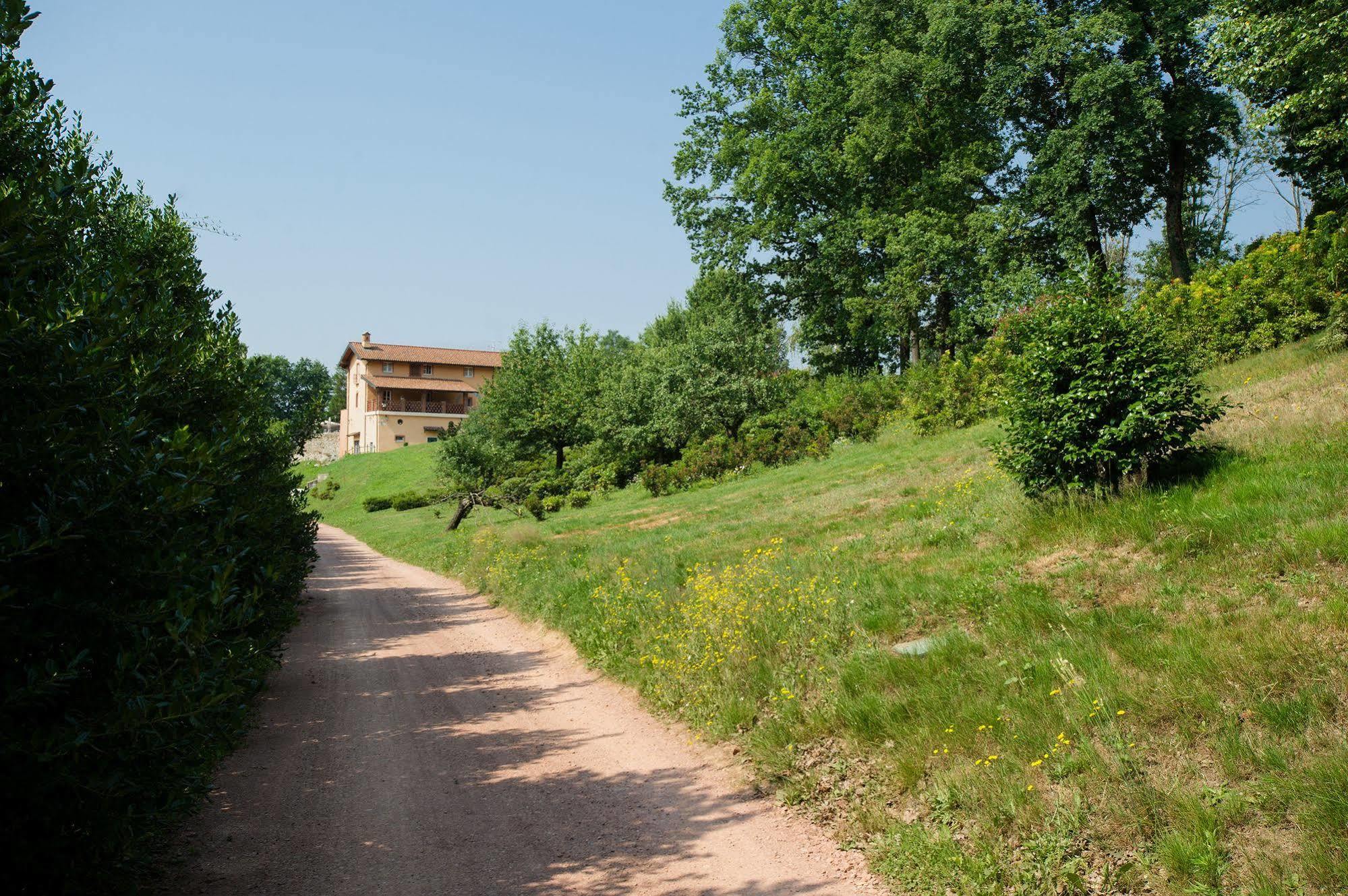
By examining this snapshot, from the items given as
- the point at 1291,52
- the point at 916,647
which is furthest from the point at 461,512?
the point at 1291,52

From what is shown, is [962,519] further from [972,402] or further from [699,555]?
[972,402]

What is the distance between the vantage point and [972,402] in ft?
76.2

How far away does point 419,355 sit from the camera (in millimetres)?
77688

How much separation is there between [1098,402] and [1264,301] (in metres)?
9.67

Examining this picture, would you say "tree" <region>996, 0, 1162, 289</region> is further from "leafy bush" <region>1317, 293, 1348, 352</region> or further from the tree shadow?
the tree shadow

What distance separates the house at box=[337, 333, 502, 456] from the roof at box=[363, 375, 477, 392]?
0.20ft

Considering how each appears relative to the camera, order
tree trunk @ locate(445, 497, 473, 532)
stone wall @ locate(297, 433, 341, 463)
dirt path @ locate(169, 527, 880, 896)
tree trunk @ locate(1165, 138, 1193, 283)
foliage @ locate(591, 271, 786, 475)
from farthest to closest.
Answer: stone wall @ locate(297, 433, 341, 463) → foliage @ locate(591, 271, 786, 475) → tree trunk @ locate(445, 497, 473, 532) → tree trunk @ locate(1165, 138, 1193, 283) → dirt path @ locate(169, 527, 880, 896)

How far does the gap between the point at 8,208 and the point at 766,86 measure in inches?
1450

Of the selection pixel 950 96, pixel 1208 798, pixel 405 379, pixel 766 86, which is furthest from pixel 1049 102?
pixel 405 379

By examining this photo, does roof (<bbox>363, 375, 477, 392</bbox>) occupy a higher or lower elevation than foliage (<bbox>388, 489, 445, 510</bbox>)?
higher

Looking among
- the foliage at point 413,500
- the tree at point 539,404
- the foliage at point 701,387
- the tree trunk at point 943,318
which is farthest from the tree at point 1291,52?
the foliage at point 413,500

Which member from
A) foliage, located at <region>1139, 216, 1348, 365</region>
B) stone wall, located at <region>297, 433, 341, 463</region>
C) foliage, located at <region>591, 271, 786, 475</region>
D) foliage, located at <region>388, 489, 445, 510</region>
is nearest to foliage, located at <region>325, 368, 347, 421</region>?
stone wall, located at <region>297, 433, 341, 463</region>

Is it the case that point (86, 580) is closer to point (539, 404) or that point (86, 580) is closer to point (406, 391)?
point (539, 404)

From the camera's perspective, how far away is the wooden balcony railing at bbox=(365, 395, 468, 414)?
74.8m
